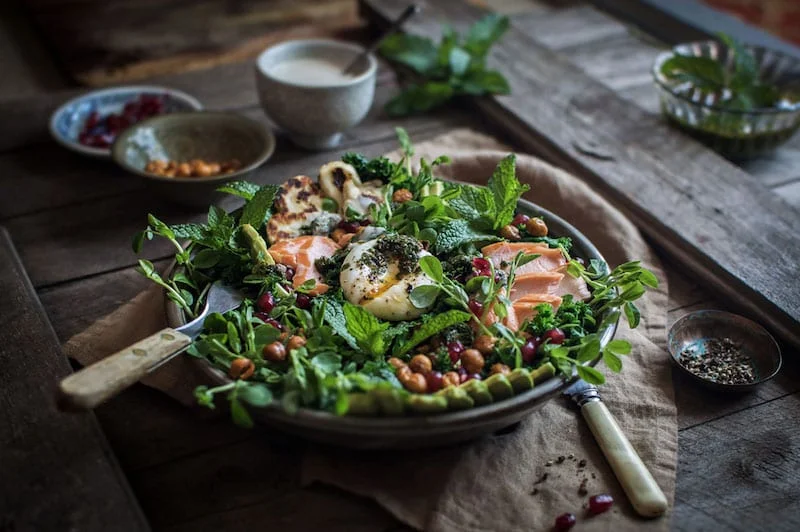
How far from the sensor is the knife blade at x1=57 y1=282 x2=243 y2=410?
1.15m

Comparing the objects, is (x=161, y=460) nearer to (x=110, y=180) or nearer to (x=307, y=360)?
(x=307, y=360)

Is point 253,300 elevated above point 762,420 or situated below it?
above

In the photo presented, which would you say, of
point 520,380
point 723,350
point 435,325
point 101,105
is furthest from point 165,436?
point 101,105

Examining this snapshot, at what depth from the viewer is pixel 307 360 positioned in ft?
4.26

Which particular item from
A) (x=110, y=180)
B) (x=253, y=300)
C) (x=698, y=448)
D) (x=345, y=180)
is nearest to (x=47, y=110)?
(x=110, y=180)

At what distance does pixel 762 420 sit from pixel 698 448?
17cm

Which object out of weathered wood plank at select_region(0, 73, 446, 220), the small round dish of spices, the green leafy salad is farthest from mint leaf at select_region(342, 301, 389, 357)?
weathered wood plank at select_region(0, 73, 446, 220)

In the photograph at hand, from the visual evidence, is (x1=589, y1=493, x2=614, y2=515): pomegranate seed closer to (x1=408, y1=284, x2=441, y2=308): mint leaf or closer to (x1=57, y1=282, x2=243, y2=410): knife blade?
(x1=408, y1=284, x2=441, y2=308): mint leaf

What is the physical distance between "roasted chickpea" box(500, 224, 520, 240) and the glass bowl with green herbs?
0.89 metres

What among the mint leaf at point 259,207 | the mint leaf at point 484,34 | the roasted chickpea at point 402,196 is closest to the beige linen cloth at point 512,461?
A: the mint leaf at point 259,207

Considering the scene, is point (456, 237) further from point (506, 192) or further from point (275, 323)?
point (275, 323)

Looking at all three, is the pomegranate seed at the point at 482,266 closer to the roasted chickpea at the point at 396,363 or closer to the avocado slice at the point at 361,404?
the roasted chickpea at the point at 396,363

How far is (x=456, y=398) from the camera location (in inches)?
48.1

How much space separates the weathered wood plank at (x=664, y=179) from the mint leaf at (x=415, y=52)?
23 cm
